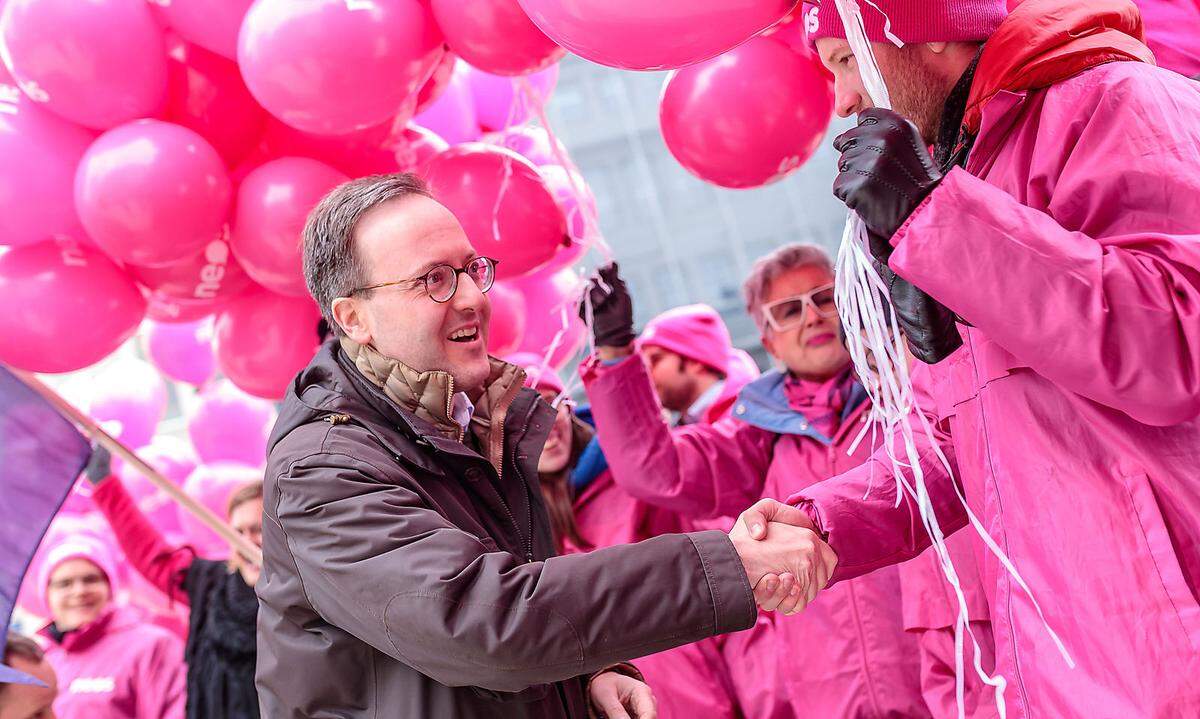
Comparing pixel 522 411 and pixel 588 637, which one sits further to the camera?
pixel 522 411

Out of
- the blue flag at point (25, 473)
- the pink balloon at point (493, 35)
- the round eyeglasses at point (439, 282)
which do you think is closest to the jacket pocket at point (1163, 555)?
the round eyeglasses at point (439, 282)

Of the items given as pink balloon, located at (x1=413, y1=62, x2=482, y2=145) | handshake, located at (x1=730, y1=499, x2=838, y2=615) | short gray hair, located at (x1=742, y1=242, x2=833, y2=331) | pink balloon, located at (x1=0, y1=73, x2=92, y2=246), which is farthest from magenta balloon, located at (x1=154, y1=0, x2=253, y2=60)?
handshake, located at (x1=730, y1=499, x2=838, y2=615)

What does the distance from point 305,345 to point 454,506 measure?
1.33 metres

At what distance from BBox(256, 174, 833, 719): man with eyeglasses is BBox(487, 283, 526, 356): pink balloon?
110 centimetres

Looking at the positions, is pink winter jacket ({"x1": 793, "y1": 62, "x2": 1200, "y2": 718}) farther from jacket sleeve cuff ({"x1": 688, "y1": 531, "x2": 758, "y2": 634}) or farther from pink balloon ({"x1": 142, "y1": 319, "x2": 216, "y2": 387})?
pink balloon ({"x1": 142, "y1": 319, "x2": 216, "y2": 387})

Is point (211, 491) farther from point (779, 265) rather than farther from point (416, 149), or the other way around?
point (779, 265)

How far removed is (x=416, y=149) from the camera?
107 inches

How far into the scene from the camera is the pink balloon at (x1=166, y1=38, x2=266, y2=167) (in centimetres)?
247

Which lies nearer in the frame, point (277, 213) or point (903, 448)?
point (903, 448)

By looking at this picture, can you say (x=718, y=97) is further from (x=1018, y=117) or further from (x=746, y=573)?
(x=746, y=573)

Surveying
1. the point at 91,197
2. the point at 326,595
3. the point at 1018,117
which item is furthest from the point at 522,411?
the point at 91,197

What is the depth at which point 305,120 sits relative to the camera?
224cm

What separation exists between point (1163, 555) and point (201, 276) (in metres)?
2.05

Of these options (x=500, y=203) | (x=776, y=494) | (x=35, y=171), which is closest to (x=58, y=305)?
(x=35, y=171)
